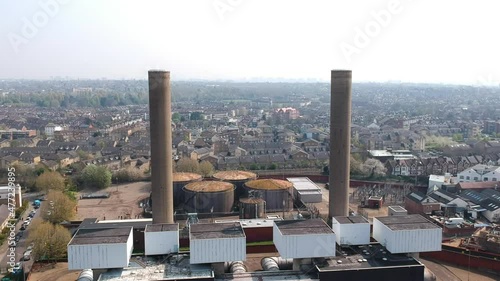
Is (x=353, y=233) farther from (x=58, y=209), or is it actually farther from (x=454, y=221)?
(x=58, y=209)

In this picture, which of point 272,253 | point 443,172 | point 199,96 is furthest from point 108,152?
point 199,96

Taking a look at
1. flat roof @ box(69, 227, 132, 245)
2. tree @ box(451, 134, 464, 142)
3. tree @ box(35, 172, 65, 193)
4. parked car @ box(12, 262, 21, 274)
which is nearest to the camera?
flat roof @ box(69, 227, 132, 245)

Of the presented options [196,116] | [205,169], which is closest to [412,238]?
[205,169]

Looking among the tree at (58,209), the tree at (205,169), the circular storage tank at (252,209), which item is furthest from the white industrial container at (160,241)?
the tree at (205,169)

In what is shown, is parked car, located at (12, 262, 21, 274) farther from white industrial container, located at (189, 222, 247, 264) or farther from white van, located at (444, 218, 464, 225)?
white van, located at (444, 218, 464, 225)

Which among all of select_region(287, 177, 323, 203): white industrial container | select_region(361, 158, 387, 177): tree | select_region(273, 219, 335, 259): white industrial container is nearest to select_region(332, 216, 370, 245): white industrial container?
select_region(273, 219, 335, 259): white industrial container

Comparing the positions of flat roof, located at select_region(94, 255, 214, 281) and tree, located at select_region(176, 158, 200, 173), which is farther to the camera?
tree, located at select_region(176, 158, 200, 173)

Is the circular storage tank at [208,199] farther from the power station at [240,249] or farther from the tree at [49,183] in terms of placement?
the tree at [49,183]

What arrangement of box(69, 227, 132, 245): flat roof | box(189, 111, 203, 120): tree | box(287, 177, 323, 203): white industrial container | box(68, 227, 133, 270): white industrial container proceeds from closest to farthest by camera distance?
box(68, 227, 133, 270): white industrial container
box(69, 227, 132, 245): flat roof
box(287, 177, 323, 203): white industrial container
box(189, 111, 203, 120): tree
